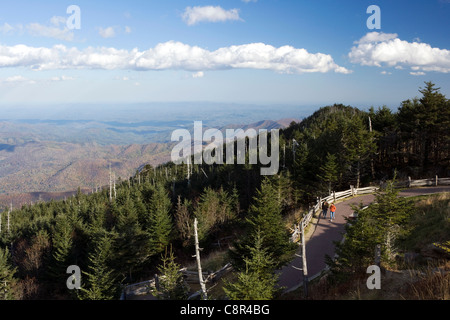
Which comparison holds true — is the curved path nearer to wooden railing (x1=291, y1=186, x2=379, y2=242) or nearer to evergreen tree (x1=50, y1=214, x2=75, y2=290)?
wooden railing (x1=291, y1=186, x2=379, y2=242)

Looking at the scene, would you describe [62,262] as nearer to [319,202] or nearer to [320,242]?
[320,242]

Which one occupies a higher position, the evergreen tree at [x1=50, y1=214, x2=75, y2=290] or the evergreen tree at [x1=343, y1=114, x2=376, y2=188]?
the evergreen tree at [x1=343, y1=114, x2=376, y2=188]

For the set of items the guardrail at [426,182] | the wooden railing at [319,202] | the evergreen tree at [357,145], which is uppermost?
the evergreen tree at [357,145]

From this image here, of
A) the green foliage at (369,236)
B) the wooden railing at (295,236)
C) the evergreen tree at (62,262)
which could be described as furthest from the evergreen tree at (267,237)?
the evergreen tree at (62,262)

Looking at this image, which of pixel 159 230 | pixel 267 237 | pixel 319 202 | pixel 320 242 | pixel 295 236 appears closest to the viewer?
pixel 267 237

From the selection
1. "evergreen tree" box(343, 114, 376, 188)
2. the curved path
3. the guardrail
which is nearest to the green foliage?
the curved path

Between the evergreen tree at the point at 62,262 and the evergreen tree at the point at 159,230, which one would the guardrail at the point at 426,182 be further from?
the evergreen tree at the point at 62,262

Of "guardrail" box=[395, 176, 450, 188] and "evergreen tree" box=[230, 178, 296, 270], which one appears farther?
"guardrail" box=[395, 176, 450, 188]

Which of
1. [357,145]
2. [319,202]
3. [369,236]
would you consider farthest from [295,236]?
[357,145]
